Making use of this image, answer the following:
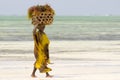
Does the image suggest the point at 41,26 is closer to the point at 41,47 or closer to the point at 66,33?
the point at 41,47

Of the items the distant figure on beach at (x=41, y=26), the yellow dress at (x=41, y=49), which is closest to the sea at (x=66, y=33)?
the distant figure on beach at (x=41, y=26)

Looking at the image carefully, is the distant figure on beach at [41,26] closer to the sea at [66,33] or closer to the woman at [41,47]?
the woman at [41,47]

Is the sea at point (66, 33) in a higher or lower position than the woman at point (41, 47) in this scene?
lower

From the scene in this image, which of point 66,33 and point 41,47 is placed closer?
point 41,47

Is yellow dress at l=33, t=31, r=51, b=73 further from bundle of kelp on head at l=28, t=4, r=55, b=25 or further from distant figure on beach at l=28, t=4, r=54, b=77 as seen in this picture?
bundle of kelp on head at l=28, t=4, r=55, b=25

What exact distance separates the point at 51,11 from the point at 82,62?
226 inches

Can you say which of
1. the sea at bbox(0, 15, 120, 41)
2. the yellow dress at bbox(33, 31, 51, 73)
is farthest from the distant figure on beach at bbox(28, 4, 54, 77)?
the sea at bbox(0, 15, 120, 41)

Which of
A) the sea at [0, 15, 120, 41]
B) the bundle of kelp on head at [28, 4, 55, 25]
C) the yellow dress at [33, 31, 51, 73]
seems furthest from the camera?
the sea at [0, 15, 120, 41]

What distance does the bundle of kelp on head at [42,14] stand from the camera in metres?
12.5

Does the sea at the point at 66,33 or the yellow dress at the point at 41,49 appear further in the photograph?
the sea at the point at 66,33

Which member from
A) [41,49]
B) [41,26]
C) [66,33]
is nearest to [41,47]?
[41,49]

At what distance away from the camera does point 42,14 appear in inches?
491

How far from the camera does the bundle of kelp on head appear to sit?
1247cm

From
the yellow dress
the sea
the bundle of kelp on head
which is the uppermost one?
the bundle of kelp on head
